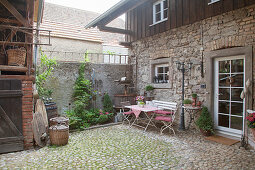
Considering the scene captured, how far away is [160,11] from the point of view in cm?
720

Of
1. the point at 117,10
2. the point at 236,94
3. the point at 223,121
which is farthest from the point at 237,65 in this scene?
the point at 117,10

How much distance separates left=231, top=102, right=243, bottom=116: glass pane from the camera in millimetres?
4880

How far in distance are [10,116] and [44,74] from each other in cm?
259

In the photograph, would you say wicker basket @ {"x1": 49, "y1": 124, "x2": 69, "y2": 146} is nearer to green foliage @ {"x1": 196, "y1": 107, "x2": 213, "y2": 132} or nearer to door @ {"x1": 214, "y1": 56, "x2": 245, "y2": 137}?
green foliage @ {"x1": 196, "y1": 107, "x2": 213, "y2": 132}

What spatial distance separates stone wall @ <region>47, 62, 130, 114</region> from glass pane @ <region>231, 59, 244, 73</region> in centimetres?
483

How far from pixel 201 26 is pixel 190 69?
140 cm

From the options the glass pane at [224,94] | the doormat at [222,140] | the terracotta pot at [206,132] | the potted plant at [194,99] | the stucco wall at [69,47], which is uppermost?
the stucco wall at [69,47]

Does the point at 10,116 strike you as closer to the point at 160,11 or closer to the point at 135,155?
the point at 135,155

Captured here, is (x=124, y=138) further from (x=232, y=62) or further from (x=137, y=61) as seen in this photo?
A: (x=137, y=61)

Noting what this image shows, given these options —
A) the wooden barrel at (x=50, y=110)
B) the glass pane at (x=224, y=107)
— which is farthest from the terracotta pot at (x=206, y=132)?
the wooden barrel at (x=50, y=110)

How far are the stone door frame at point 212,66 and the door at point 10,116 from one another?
513 cm

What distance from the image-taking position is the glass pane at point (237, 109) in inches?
192

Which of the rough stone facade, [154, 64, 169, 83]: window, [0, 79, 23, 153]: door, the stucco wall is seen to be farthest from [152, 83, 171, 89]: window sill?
the stucco wall

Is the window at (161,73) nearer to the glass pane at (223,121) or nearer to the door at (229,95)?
A: the door at (229,95)
